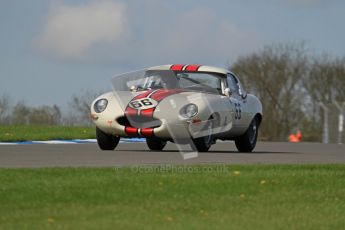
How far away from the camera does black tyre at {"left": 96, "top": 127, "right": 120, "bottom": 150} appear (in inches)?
642

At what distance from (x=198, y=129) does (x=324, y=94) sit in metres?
58.7

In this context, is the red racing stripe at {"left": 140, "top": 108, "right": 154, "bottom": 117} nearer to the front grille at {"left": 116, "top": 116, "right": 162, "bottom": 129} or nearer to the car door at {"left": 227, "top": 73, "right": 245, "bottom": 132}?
the front grille at {"left": 116, "top": 116, "right": 162, "bottom": 129}

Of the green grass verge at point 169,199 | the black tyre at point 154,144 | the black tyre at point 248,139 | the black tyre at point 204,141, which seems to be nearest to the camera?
the green grass verge at point 169,199

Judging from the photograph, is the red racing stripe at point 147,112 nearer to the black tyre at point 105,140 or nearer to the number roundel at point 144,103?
the number roundel at point 144,103

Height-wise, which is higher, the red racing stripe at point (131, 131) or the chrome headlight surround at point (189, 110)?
the chrome headlight surround at point (189, 110)

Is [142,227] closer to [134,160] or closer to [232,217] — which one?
[232,217]

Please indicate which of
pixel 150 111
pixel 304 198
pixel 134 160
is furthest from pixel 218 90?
pixel 304 198

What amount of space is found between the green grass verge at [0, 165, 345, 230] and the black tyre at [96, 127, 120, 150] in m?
5.02

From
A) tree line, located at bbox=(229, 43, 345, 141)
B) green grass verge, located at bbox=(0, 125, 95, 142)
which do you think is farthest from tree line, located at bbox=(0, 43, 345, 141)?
green grass verge, located at bbox=(0, 125, 95, 142)

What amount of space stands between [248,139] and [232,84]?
1.11m

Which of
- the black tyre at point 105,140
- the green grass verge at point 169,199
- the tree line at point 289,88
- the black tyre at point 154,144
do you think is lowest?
the tree line at point 289,88

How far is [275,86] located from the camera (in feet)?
235

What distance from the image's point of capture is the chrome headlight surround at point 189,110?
15344 millimetres

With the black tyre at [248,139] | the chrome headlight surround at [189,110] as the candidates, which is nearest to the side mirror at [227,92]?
the black tyre at [248,139]
